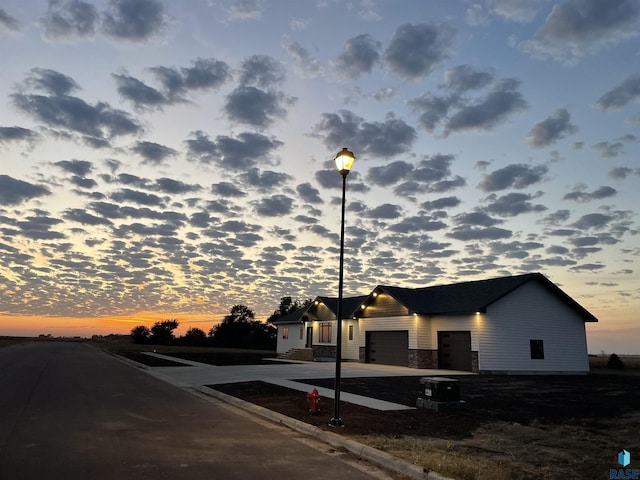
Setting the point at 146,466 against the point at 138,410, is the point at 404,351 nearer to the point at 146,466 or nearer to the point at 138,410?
the point at 138,410

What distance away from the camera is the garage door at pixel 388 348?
1307 inches

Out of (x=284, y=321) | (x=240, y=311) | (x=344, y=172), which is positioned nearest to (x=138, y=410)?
(x=344, y=172)

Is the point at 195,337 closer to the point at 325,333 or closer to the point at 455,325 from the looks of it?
the point at 325,333

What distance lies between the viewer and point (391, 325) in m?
34.2

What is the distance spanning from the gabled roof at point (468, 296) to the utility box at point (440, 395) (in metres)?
15.5

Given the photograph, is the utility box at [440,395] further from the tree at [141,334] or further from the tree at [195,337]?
the tree at [141,334]

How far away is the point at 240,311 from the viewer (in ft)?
290

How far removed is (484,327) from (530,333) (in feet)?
12.6

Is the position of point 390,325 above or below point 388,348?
above

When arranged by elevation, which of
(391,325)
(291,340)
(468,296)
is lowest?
(291,340)

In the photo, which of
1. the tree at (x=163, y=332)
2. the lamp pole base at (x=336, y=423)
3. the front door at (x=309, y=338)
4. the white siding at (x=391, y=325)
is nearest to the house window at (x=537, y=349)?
the white siding at (x=391, y=325)

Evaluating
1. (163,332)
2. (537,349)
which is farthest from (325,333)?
(163,332)

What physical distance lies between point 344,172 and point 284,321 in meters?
→ 40.5

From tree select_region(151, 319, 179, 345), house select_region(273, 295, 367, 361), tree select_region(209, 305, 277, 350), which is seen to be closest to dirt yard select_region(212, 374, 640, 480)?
house select_region(273, 295, 367, 361)
